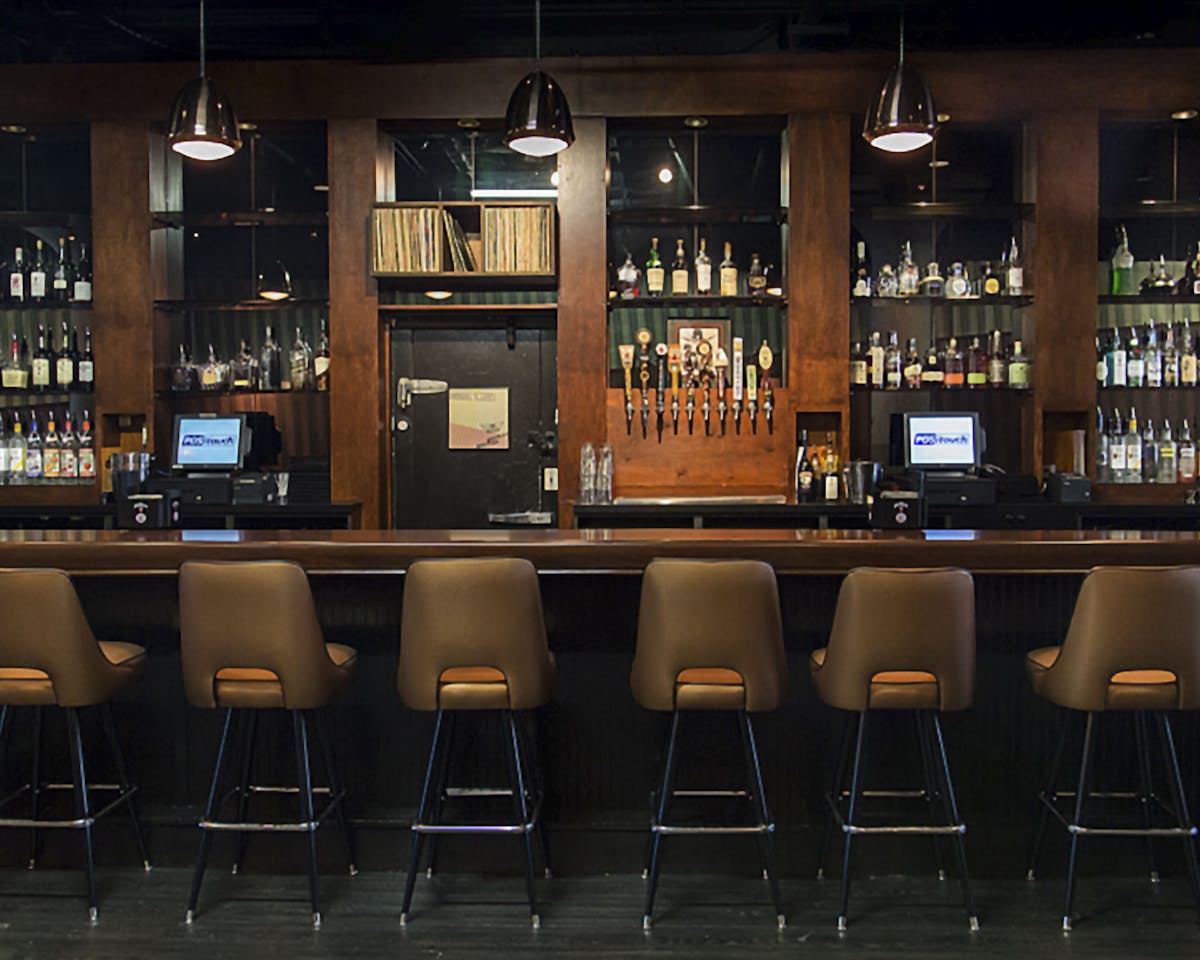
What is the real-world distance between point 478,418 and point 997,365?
2967mm

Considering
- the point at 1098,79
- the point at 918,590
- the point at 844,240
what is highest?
the point at 1098,79

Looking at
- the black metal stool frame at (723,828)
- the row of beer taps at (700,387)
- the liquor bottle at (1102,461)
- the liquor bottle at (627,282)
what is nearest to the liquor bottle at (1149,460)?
the liquor bottle at (1102,461)

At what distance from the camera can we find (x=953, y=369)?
6.55 meters

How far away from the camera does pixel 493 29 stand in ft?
21.6

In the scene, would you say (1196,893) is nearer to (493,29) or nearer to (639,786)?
(639,786)

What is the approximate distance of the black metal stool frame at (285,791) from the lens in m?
3.35

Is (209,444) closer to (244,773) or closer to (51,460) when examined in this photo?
(51,460)

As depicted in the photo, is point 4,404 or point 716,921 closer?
point 716,921

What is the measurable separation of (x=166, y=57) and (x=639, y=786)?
5.52m

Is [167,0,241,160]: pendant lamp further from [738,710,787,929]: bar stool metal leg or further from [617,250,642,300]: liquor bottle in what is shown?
[738,710,787,929]: bar stool metal leg

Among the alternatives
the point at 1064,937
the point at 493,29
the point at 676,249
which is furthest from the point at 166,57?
the point at 1064,937

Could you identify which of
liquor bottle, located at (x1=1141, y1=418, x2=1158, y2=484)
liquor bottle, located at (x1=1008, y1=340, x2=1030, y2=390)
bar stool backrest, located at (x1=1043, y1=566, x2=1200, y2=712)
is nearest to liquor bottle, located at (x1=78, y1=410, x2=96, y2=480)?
liquor bottle, located at (x1=1008, y1=340, x2=1030, y2=390)

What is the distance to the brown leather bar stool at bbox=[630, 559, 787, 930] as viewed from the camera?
3180mm

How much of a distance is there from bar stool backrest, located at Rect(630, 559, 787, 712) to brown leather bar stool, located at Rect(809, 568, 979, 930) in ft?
0.58
